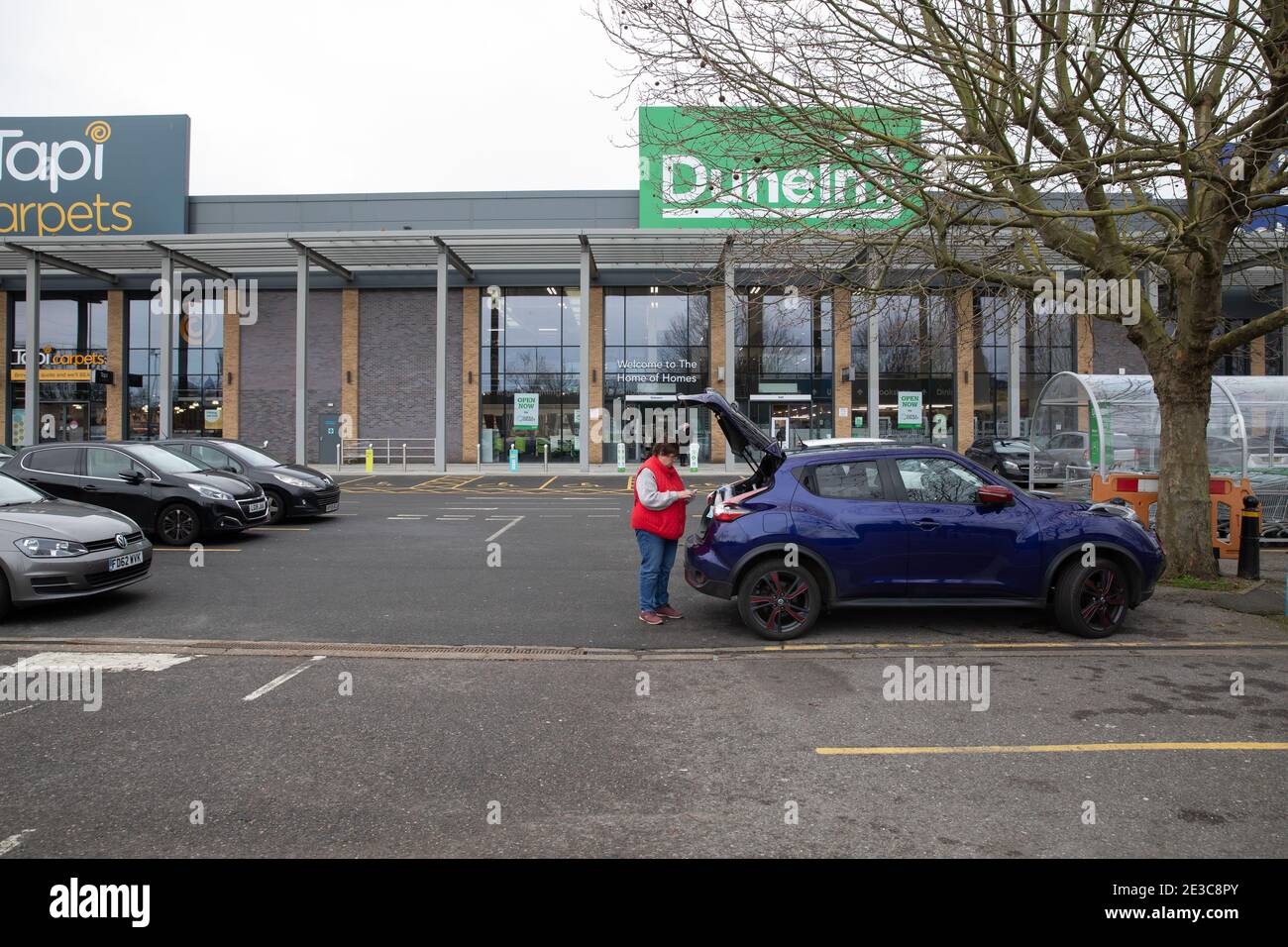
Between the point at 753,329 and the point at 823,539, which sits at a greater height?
the point at 753,329

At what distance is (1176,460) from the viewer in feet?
28.3

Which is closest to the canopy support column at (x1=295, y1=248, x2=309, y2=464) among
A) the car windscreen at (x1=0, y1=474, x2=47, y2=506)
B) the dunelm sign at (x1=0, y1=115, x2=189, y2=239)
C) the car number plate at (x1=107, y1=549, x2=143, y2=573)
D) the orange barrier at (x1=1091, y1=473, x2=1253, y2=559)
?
the dunelm sign at (x1=0, y1=115, x2=189, y2=239)

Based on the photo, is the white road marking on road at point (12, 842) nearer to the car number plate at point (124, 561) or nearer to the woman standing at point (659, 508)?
the woman standing at point (659, 508)

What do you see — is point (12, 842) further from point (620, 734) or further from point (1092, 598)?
point (1092, 598)

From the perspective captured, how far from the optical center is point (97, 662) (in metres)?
5.68

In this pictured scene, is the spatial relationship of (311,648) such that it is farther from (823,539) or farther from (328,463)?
(328,463)

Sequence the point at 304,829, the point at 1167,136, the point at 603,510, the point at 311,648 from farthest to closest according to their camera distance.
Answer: the point at 603,510 < the point at 1167,136 < the point at 311,648 < the point at 304,829

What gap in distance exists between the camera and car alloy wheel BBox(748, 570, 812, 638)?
6328 millimetres

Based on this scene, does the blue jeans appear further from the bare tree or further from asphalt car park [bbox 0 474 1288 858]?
the bare tree

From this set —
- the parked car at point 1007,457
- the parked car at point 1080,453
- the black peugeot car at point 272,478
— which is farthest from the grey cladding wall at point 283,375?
the parked car at point 1080,453

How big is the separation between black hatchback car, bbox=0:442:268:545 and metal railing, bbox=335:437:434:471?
65.0 feet

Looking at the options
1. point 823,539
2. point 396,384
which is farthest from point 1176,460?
point 396,384

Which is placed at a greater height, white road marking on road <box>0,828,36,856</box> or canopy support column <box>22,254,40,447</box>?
canopy support column <box>22,254,40,447</box>
